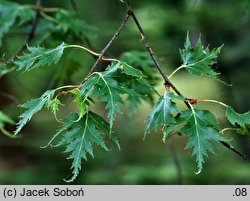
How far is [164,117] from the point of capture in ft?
4.80

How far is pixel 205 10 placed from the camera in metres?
4.27

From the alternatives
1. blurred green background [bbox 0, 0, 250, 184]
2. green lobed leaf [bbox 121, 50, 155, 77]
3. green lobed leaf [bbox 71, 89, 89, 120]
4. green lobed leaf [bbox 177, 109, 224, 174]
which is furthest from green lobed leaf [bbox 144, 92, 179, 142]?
blurred green background [bbox 0, 0, 250, 184]

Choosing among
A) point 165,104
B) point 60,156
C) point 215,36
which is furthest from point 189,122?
point 60,156

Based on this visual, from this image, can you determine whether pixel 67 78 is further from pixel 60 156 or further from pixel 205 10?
pixel 60 156

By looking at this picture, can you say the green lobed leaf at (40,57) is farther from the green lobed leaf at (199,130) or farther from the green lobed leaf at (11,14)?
the green lobed leaf at (11,14)

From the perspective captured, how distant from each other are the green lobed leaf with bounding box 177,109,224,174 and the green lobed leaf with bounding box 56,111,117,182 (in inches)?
10.0

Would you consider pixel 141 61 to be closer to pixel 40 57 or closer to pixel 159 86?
pixel 40 57

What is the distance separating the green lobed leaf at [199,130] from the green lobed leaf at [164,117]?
0.05 meters

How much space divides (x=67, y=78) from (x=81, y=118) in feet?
3.71

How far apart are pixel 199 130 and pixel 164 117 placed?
13 centimetres

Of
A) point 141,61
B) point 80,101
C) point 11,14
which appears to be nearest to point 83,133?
point 80,101

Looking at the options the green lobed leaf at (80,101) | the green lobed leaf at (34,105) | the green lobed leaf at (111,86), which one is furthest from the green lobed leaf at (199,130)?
the green lobed leaf at (34,105)

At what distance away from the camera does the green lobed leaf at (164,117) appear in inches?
57.4

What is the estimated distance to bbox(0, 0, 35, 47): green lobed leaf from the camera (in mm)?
2542
